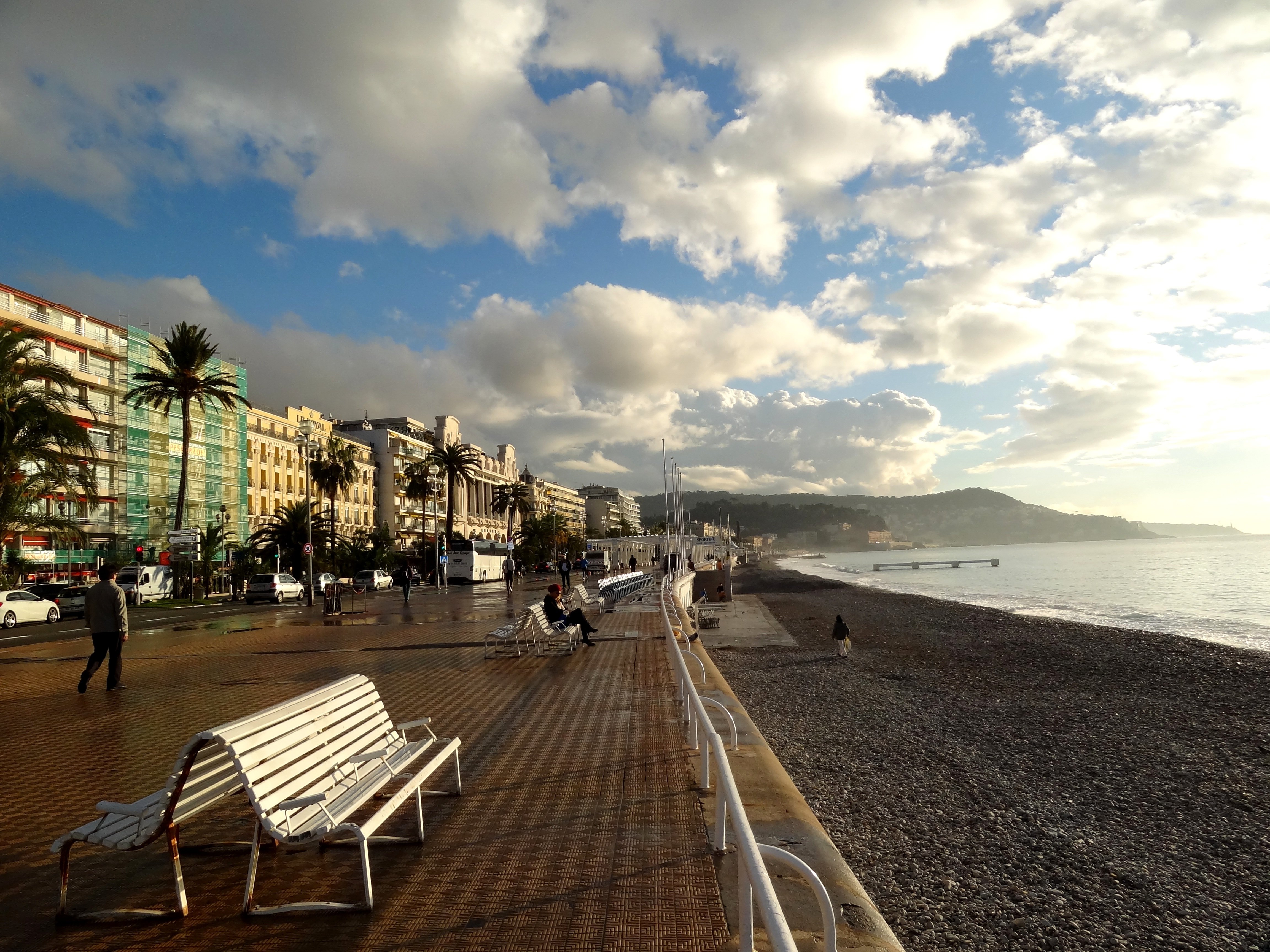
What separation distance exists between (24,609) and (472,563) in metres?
31.0

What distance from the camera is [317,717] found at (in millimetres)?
4621

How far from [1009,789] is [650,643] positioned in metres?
6.79

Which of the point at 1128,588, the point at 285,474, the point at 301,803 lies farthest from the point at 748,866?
the point at 285,474

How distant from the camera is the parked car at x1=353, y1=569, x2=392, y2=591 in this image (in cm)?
5312

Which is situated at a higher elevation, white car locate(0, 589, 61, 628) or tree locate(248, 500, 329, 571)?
tree locate(248, 500, 329, 571)

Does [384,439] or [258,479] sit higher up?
[384,439]

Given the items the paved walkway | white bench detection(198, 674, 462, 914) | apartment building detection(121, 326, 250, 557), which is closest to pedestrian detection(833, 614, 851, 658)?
the paved walkway

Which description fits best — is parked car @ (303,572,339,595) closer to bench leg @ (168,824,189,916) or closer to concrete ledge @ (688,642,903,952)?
concrete ledge @ (688,642,903,952)

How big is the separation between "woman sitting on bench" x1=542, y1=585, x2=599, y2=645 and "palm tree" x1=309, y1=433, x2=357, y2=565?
166 ft

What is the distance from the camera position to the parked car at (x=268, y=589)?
39094 millimetres

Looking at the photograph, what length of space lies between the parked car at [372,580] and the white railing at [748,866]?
49.9m

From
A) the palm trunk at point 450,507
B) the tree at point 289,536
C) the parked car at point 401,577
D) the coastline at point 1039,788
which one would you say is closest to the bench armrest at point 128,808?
the coastline at point 1039,788

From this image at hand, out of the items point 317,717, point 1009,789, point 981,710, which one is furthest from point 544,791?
point 981,710

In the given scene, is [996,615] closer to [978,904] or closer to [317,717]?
[978,904]
